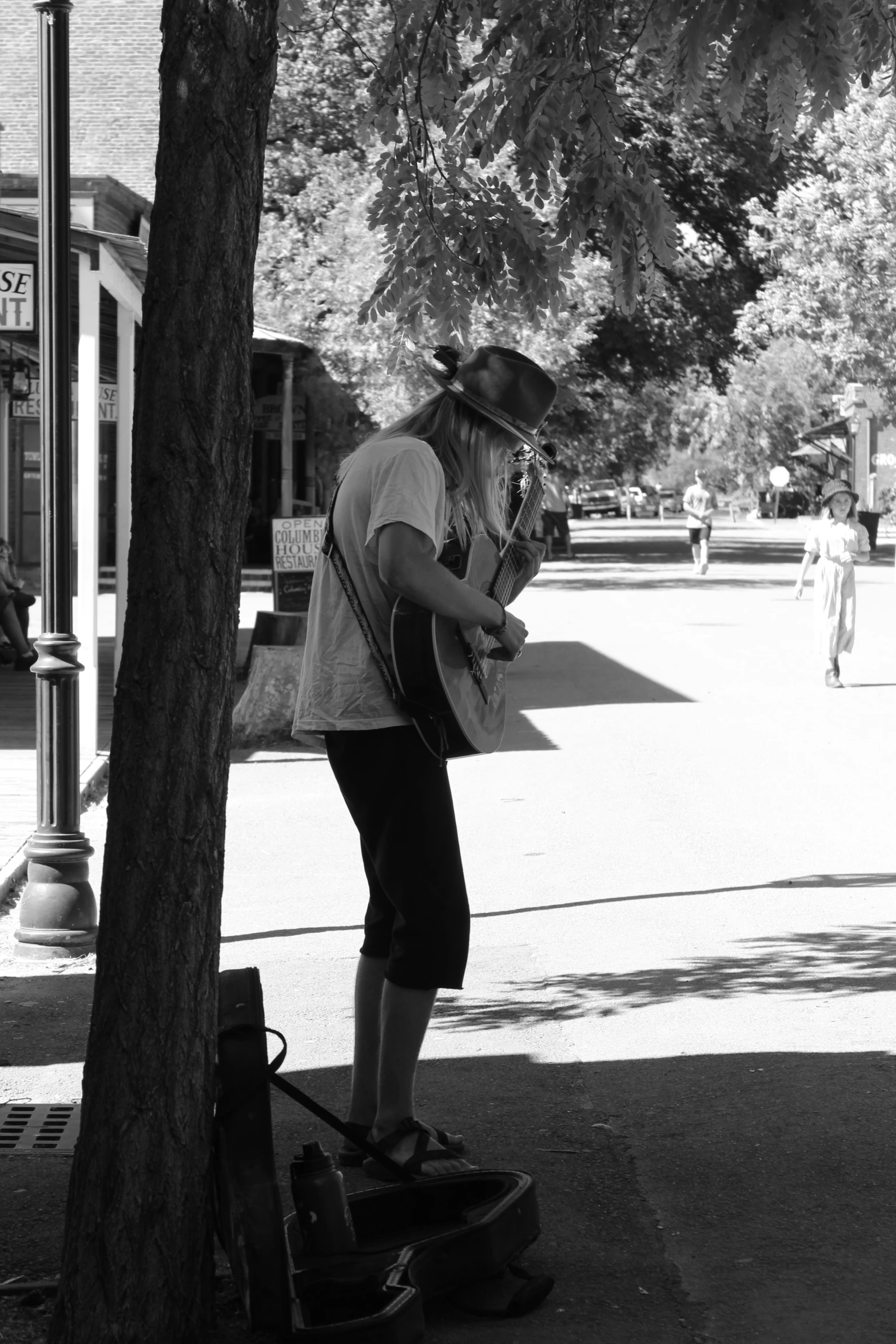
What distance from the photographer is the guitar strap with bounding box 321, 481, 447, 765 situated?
3.95 metres

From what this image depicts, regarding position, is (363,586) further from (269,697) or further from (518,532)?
(269,697)

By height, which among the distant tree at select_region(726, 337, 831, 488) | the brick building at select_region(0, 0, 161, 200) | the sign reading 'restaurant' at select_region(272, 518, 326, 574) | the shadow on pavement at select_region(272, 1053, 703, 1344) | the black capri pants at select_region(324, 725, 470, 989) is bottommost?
the shadow on pavement at select_region(272, 1053, 703, 1344)

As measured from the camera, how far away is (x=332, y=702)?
A: 402 cm

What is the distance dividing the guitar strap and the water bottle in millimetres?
991

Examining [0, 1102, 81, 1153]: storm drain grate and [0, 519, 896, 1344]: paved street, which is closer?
[0, 519, 896, 1344]: paved street

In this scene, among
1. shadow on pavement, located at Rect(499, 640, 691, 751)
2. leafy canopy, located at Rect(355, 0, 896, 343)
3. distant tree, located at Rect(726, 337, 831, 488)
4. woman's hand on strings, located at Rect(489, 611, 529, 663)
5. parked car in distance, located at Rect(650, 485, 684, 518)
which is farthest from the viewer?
parked car in distance, located at Rect(650, 485, 684, 518)

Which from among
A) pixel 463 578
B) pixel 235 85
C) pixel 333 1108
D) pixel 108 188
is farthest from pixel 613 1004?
pixel 108 188

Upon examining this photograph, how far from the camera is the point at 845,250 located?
3203 cm

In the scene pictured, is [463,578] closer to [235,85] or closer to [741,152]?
[235,85]

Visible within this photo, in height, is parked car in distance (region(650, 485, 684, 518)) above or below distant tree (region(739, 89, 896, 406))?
below

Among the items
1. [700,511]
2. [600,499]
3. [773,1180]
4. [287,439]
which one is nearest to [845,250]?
[700,511]

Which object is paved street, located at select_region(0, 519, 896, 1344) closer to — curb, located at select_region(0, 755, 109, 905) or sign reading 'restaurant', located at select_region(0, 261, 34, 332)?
curb, located at select_region(0, 755, 109, 905)

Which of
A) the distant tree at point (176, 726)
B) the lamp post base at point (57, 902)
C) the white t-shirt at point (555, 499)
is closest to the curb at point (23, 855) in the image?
the lamp post base at point (57, 902)

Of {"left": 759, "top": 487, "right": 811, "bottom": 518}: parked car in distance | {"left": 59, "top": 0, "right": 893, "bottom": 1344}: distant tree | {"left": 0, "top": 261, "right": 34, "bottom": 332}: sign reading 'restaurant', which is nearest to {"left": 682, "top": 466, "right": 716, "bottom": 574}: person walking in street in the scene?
{"left": 0, "top": 261, "right": 34, "bottom": 332}: sign reading 'restaurant'
